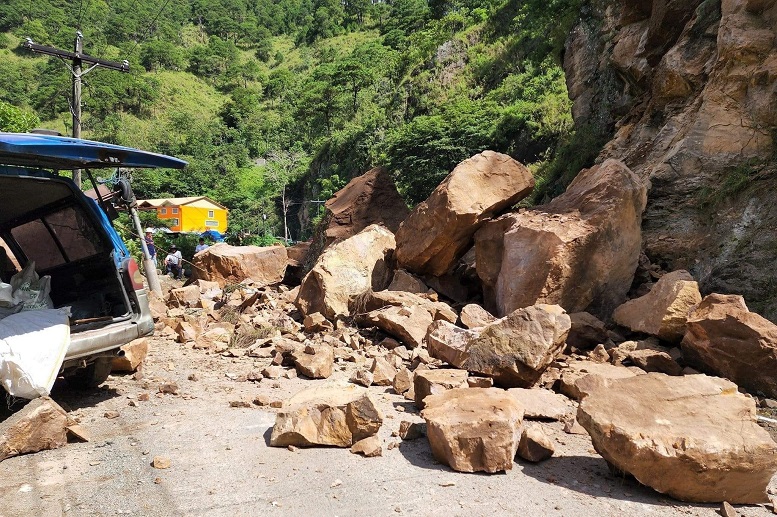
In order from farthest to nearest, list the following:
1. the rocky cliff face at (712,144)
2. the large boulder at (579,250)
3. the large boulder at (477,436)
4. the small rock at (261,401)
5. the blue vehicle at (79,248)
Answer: the rocky cliff face at (712,144), the large boulder at (579,250), the small rock at (261,401), the blue vehicle at (79,248), the large boulder at (477,436)

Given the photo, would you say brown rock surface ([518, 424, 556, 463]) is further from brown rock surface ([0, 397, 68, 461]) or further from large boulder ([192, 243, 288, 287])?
large boulder ([192, 243, 288, 287])

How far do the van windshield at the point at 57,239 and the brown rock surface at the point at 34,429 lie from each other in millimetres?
1655

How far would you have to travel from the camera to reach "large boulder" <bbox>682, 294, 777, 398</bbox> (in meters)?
4.70

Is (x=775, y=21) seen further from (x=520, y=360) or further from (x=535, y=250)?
(x=520, y=360)

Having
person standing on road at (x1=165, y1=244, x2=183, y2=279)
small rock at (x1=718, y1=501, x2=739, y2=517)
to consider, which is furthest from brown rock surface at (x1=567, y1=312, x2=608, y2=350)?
person standing on road at (x1=165, y1=244, x2=183, y2=279)

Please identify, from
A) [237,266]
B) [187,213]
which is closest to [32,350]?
[237,266]

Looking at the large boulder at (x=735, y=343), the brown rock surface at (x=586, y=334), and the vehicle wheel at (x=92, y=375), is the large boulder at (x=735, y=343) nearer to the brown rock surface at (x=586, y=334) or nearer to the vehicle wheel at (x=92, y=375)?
A: the brown rock surface at (x=586, y=334)

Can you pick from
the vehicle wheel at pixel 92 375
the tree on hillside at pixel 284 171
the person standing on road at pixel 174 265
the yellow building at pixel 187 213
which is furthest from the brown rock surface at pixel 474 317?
the tree on hillside at pixel 284 171

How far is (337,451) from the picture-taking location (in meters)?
3.51

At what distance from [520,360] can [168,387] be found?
9.81 feet

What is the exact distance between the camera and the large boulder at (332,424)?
3.53m

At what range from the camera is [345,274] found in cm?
773

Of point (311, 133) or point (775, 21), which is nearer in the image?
point (775, 21)

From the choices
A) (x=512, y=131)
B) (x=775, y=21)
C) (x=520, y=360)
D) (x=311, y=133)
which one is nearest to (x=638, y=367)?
(x=520, y=360)
